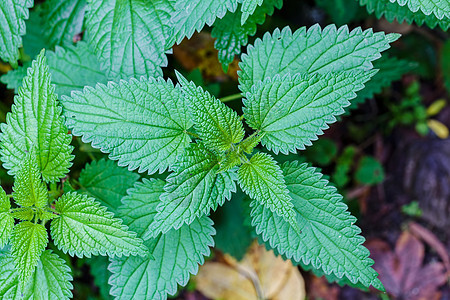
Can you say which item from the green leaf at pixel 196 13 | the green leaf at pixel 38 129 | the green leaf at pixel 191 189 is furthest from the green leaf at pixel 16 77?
the green leaf at pixel 191 189

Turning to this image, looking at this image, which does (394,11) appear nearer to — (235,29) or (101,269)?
(235,29)

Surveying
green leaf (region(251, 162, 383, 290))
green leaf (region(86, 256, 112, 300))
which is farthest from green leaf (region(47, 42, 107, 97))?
green leaf (region(251, 162, 383, 290))

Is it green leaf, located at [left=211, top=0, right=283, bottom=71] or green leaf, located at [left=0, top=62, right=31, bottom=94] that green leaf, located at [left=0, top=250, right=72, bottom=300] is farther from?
green leaf, located at [left=211, top=0, right=283, bottom=71]

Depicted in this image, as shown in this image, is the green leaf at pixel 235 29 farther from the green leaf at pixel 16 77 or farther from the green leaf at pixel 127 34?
the green leaf at pixel 16 77

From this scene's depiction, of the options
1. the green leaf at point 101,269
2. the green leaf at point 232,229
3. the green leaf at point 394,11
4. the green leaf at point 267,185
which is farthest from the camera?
the green leaf at point 232,229

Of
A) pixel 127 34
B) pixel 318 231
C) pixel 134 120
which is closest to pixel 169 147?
pixel 134 120

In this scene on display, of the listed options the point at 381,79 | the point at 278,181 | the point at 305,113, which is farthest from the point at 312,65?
the point at 381,79
